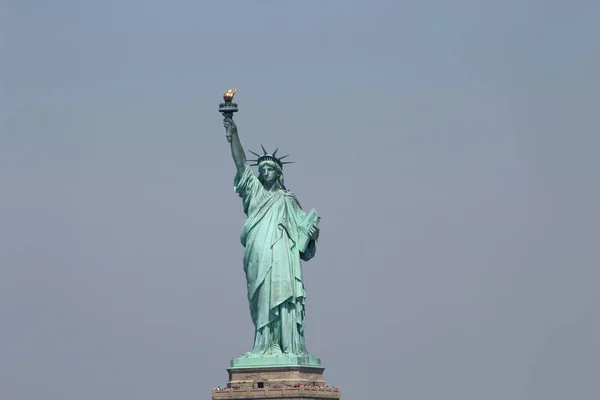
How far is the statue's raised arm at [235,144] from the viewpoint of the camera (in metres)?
89.1

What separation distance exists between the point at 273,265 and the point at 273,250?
44 cm

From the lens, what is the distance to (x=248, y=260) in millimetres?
89062

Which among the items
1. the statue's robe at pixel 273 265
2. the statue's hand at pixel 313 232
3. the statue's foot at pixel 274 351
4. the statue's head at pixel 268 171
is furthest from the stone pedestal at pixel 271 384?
the statue's head at pixel 268 171

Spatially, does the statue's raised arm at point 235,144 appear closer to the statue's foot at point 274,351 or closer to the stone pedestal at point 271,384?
the statue's foot at point 274,351

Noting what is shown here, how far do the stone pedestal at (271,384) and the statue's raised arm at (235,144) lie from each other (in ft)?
18.4

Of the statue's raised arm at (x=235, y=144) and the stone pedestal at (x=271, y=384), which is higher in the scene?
the statue's raised arm at (x=235, y=144)

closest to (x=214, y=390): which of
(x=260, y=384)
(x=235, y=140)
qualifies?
(x=260, y=384)

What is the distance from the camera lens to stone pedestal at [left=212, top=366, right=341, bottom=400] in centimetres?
8744

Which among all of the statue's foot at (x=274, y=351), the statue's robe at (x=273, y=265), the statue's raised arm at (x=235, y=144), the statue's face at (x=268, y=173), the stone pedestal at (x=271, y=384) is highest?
the statue's raised arm at (x=235, y=144)

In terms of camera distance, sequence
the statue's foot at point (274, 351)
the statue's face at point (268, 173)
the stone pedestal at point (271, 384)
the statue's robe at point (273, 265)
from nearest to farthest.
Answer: the stone pedestal at point (271, 384), the statue's foot at point (274, 351), the statue's robe at point (273, 265), the statue's face at point (268, 173)

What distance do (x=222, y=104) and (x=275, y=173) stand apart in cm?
239

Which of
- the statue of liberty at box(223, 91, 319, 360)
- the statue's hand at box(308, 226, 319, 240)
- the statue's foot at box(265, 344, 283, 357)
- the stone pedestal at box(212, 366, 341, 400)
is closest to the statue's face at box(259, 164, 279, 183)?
the statue of liberty at box(223, 91, 319, 360)

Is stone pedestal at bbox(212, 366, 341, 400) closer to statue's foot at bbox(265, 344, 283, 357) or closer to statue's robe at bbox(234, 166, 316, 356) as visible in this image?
statue's foot at bbox(265, 344, 283, 357)

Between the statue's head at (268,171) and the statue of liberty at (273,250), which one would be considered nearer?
the statue of liberty at (273,250)
